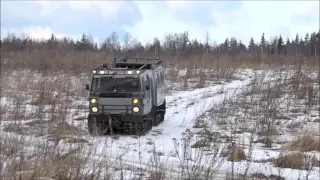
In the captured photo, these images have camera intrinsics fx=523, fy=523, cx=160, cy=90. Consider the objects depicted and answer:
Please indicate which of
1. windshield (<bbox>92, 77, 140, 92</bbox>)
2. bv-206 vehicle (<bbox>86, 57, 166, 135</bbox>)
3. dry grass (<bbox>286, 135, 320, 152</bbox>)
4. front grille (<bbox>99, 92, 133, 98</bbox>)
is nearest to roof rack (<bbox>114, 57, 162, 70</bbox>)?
bv-206 vehicle (<bbox>86, 57, 166, 135</bbox>)

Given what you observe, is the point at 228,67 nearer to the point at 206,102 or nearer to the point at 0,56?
the point at 206,102

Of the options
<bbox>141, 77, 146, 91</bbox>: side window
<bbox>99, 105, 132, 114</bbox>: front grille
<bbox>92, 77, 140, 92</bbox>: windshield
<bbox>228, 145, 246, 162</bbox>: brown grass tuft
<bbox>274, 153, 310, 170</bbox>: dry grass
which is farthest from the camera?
<bbox>141, 77, 146, 91</bbox>: side window

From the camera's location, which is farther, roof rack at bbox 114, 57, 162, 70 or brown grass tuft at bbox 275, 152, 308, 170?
roof rack at bbox 114, 57, 162, 70

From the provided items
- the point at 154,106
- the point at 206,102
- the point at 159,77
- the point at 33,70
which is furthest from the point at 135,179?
the point at 33,70

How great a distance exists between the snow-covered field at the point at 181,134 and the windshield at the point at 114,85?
4.74 feet

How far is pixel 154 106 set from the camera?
19062 mm

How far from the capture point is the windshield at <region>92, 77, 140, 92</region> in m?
17.0

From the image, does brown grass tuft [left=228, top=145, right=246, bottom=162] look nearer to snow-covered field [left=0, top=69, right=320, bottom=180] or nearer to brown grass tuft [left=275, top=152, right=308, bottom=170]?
snow-covered field [left=0, top=69, right=320, bottom=180]

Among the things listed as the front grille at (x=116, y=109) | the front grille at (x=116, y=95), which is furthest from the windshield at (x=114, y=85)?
the front grille at (x=116, y=109)

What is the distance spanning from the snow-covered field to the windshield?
56.9 inches

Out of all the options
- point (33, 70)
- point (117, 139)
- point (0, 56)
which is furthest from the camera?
point (0, 56)

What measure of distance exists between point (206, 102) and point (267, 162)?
539 inches

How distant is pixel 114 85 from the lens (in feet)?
55.7

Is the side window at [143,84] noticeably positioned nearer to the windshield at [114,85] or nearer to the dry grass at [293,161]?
the windshield at [114,85]
